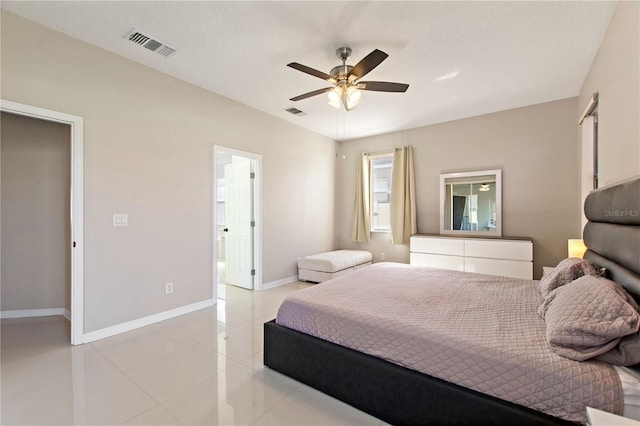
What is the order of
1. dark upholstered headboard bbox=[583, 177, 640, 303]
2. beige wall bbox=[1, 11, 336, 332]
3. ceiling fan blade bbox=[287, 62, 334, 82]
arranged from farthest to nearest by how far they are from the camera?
beige wall bbox=[1, 11, 336, 332] < ceiling fan blade bbox=[287, 62, 334, 82] < dark upholstered headboard bbox=[583, 177, 640, 303]

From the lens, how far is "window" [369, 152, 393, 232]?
223 inches

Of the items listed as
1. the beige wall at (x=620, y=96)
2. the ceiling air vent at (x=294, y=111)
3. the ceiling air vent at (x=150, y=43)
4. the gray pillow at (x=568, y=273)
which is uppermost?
the ceiling air vent at (x=150, y=43)

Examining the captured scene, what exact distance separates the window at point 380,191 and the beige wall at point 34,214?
15.8ft

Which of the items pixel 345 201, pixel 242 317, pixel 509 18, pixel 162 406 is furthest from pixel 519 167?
pixel 162 406

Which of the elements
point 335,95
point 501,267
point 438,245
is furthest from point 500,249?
point 335,95

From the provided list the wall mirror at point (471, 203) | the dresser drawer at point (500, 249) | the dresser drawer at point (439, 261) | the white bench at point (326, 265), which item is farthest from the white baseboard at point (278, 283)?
the dresser drawer at point (500, 249)

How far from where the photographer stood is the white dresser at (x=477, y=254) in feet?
12.7

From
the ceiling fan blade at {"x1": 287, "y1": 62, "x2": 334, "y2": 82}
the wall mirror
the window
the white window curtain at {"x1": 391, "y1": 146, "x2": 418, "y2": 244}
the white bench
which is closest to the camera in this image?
the ceiling fan blade at {"x1": 287, "y1": 62, "x2": 334, "y2": 82}

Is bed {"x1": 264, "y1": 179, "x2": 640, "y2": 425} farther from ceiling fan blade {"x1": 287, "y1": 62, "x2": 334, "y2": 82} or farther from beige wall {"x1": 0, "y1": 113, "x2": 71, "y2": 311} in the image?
beige wall {"x1": 0, "y1": 113, "x2": 71, "y2": 311}

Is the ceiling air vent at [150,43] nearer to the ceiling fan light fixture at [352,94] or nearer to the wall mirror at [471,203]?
the ceiling fan light fixture at [352,94]

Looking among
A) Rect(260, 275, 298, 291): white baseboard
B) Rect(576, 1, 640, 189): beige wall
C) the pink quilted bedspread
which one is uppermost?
Rect(576, 1, 640, 189): beige wall

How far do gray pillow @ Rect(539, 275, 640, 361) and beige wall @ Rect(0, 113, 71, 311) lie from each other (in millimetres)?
4706

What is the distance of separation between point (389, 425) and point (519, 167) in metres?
4.19

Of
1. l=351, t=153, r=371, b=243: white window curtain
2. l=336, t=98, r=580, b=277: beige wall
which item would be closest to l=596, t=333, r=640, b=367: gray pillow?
l=336, t=98, r=580, b=277: beige wall
